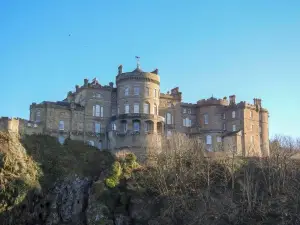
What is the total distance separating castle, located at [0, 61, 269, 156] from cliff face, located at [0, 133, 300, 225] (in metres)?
11.0

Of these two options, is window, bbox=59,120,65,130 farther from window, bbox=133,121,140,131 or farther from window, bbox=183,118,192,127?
window, bbox=183,118,192,127

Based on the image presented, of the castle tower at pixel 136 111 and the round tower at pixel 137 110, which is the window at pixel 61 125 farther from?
the round tower at pixel 137 110

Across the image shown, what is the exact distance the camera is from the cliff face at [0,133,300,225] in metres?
40.4

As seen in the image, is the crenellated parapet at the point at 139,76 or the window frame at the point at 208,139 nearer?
the crenellated parapet at the point at 139,76

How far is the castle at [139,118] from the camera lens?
5988 centimetres

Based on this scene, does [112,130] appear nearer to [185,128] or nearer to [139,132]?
[139,132]

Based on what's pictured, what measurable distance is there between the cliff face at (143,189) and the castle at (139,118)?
36.2 ft

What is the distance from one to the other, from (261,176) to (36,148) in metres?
20.3

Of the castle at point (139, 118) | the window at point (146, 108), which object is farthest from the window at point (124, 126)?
the window at point (146, 108)

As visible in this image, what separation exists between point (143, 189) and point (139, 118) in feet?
59.2

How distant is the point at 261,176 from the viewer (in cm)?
4553

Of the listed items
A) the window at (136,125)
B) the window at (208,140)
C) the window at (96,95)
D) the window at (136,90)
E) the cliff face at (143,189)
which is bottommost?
the cliff face at (143,189)

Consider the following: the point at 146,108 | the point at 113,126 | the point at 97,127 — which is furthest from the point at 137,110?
the point at 97,127

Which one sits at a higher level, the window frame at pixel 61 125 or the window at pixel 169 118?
the window at pixel 169 118
